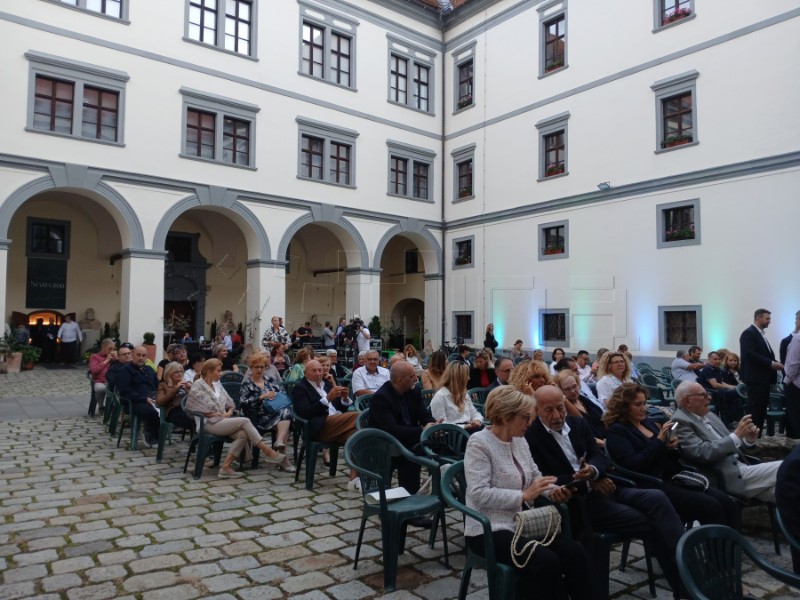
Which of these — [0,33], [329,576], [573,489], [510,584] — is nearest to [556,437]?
[573,489]

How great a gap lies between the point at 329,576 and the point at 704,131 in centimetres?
1626

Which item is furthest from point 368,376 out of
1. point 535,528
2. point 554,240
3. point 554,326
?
point 554,240

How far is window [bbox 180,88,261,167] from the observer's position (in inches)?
717

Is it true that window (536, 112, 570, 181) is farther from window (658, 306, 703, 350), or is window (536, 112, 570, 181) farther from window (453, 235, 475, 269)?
window (658, 306, 703, 350)

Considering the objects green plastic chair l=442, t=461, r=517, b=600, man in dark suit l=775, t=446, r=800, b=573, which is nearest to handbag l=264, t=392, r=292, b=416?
green plastic chair l=442, t=461, r=517, b=600

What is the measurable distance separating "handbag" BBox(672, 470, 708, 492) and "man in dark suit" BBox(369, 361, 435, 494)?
6.57 feet

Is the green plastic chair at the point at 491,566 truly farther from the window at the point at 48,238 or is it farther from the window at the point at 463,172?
the window at the point at 48,238

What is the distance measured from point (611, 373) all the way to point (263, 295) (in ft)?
46.9

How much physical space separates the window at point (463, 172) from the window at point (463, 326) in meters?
4.48

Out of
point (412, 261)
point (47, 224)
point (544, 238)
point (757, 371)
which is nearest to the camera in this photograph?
point (757, 371)

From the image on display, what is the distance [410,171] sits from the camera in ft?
76.3

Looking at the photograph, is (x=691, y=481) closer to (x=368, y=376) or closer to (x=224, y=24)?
(x=368, y=376)

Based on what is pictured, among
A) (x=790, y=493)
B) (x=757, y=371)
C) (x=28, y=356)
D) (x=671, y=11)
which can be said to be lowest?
(x=28, y=356)

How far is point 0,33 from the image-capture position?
1502 centimetres
